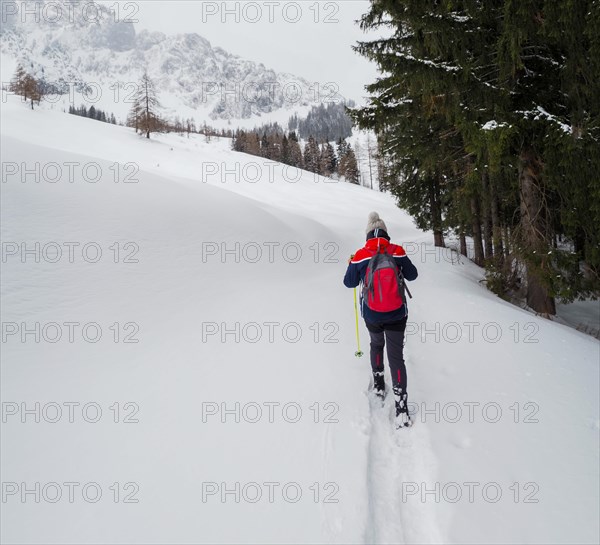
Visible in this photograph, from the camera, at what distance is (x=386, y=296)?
4035mm

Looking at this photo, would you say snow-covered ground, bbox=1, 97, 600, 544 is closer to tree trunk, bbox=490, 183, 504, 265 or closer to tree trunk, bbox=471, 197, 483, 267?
tree trunk, bbox=490, 183, 504, 265

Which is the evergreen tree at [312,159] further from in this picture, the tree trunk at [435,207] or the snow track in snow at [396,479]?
the snow track in snow at [396,479]

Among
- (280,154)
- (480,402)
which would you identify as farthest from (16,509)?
(280,154)

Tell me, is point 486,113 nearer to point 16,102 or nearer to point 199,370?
point 199,370

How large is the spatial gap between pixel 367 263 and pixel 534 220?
6.12 m

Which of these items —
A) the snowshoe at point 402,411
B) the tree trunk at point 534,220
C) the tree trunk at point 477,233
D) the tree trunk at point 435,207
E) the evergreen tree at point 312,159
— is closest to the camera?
the snowshoe at point 402,411

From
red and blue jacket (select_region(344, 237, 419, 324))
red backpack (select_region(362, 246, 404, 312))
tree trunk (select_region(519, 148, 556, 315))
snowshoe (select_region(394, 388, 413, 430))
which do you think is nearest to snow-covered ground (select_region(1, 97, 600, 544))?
snowshoe (select_region(394, 388, 413, 430))

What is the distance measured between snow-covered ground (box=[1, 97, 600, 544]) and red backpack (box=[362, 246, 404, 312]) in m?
1.34

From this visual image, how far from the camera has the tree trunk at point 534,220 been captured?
789 cm

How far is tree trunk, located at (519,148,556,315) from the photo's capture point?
7.89m

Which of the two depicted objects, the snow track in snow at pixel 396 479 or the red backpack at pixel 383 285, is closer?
the snow track in snow at pixel 396 479

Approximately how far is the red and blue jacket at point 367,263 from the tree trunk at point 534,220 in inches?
209

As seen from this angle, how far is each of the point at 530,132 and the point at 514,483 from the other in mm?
7102

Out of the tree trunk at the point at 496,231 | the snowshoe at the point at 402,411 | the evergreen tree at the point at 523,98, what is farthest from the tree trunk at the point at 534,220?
the snowshoe at the point at 402,411
